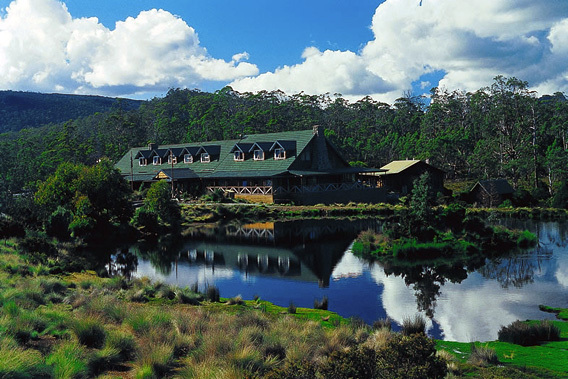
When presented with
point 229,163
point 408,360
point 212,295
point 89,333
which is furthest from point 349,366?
point 229,163

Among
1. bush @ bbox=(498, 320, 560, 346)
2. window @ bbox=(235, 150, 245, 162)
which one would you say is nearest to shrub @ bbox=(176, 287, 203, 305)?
bush @ bbox=(498, 320, 560, 346)

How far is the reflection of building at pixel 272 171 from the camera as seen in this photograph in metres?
55.9

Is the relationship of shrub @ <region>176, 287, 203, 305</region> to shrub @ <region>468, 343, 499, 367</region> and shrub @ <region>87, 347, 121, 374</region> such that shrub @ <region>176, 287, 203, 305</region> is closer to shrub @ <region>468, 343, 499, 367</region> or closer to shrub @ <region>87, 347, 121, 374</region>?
shrub @ <region>87, 347, 121, 374</region>

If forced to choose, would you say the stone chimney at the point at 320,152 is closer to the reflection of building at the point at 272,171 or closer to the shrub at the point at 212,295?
the reflection of building at the point at 272,171

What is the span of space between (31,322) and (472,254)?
23.0m

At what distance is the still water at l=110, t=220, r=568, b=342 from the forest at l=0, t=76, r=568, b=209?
2570 cm

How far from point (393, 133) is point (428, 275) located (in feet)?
259

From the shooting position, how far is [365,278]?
22.6 metres

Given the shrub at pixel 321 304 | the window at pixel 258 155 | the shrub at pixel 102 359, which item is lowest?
the shrub at pixel 321 304

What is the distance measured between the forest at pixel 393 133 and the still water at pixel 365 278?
2570cm

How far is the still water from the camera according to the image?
17047 millimetres

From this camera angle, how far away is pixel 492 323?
615 inches

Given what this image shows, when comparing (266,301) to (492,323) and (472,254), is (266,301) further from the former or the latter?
(472,254)

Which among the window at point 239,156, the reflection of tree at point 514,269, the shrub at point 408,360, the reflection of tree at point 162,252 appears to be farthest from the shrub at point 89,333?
the window at point 239,156
